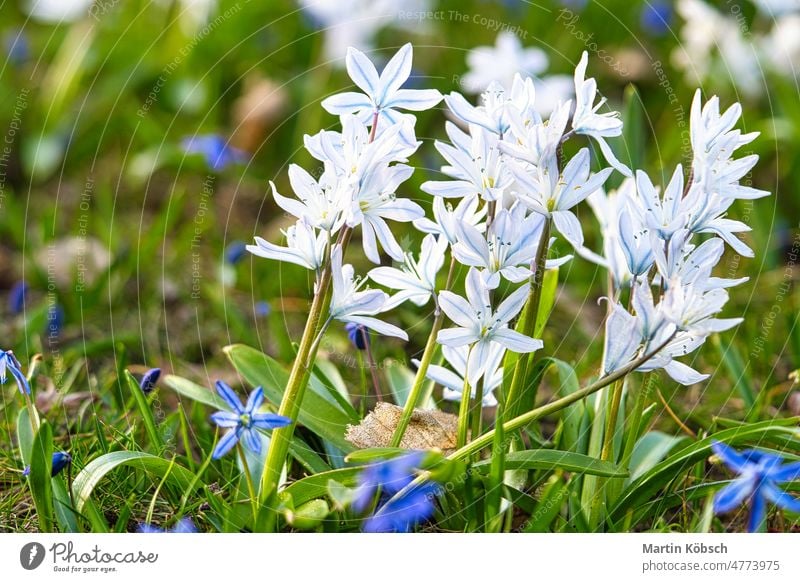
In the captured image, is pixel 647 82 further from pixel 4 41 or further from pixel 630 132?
pixel 4 41

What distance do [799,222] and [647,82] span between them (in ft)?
3.88

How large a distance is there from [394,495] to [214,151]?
2251mm

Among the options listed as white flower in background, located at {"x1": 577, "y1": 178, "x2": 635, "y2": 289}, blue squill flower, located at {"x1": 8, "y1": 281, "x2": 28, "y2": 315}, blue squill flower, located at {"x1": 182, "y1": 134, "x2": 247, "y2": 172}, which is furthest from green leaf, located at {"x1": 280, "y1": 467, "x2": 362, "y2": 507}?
blue squill flower, located at {"x1": 182, "y1": 134, "x2": 247, "y2": 172}

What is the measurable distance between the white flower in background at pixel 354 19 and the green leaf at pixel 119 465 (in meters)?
2.36

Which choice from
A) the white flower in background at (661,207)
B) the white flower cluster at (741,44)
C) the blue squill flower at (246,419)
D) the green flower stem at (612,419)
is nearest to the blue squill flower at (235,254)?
the blue squill flower at (246,419)

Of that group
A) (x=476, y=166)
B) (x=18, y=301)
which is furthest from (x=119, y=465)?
(x=18, y=301)

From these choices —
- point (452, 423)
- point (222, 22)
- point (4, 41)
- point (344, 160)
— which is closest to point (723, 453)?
point (452, 423)

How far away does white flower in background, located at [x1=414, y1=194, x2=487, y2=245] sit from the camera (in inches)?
69.2

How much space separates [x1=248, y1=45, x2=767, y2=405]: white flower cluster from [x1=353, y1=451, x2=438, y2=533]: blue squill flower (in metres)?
0.23

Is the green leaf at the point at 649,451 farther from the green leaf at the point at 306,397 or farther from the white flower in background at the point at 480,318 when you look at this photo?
the green leaf at the point at 306,397

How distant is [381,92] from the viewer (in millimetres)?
1760

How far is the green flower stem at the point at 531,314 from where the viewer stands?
175 cm

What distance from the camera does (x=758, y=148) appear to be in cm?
396

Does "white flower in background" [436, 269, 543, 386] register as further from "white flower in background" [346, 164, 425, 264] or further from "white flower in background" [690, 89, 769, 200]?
"white flower in background" [690, 89, 769, 200]
